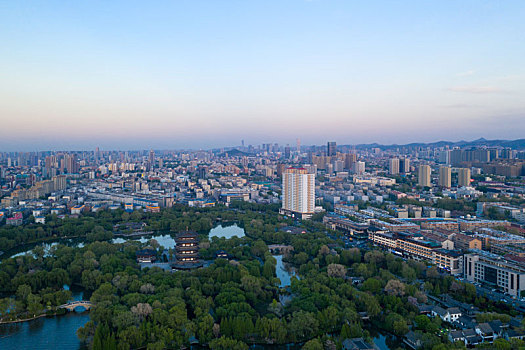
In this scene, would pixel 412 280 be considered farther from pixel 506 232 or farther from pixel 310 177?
pixel 310 177

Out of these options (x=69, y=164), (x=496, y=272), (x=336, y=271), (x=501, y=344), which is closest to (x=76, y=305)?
(x=336, y=271)

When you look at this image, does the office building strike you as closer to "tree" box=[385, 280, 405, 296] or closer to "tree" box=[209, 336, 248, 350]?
"tree" box=[385, 280, 405, 296]

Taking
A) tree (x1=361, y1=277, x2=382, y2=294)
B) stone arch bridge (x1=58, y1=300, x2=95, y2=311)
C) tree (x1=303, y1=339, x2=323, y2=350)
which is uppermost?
tree (x1=361, y1=277, x2=382, y2=294)

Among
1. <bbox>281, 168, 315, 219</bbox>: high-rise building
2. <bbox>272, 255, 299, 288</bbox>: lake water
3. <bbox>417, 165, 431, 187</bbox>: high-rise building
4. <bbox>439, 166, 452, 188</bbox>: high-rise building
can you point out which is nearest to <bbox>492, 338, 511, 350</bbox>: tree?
<bbox>272, 255, 299, 288</bbox>: lake water

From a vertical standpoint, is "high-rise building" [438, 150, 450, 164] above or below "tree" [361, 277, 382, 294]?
above

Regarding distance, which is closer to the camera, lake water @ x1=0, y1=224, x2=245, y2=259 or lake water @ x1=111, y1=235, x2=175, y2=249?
lake water @ x1=0, y1=224, x2=245, y2=259

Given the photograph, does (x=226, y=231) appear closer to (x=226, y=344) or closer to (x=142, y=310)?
(x=142, y=310)

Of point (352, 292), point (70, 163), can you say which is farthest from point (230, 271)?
point (70, 163)

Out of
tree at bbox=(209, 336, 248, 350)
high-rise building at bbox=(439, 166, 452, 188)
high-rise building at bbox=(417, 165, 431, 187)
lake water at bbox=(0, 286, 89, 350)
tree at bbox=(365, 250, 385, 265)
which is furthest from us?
high-rise building at bbox=(417, 165, 431, 187)
